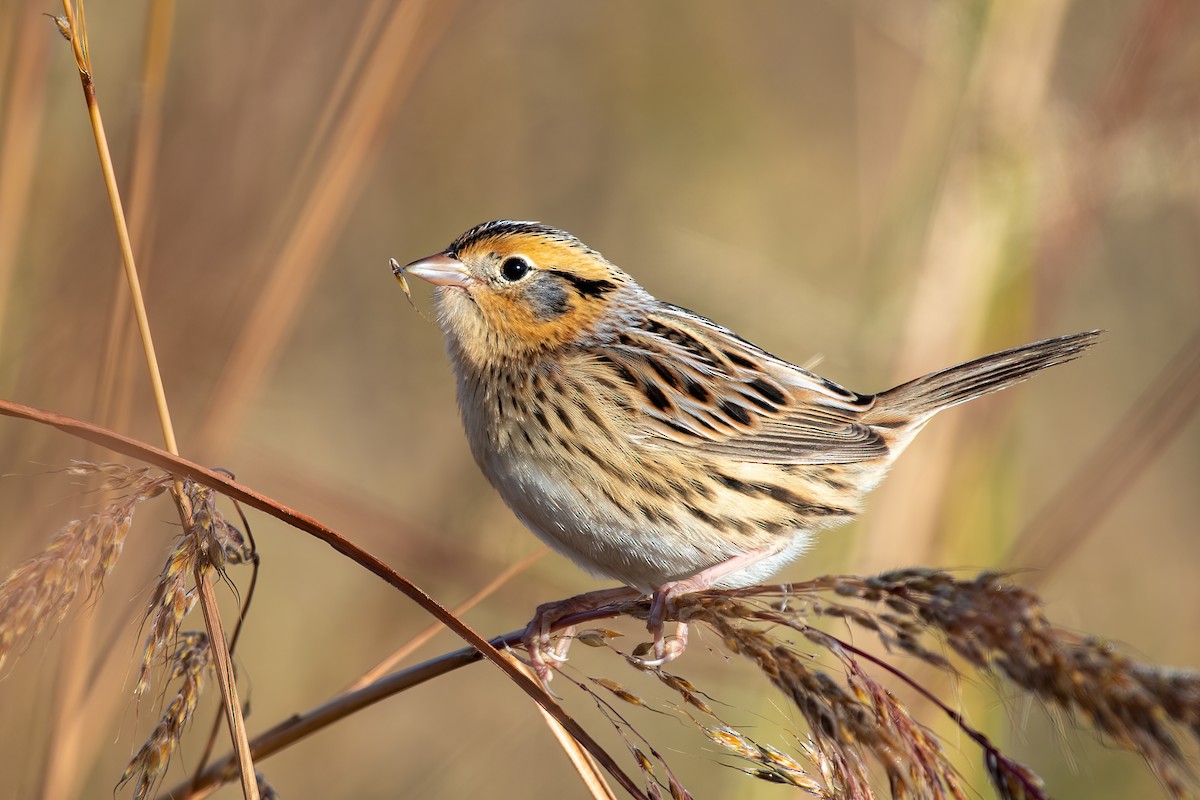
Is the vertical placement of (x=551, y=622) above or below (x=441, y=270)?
below

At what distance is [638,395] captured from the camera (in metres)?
2.87

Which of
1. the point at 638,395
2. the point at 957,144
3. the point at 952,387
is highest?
the point at 957,144

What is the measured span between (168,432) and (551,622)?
3.09 ft

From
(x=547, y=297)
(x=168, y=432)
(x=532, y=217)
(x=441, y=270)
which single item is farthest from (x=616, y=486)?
(x=532, y=217)

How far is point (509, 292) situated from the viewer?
3.05 meters

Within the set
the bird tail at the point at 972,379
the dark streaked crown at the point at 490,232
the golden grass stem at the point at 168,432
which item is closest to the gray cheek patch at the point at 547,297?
the dark streaked crown at the point at 490,232

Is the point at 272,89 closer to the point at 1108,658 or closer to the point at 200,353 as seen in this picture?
the point at 200,353

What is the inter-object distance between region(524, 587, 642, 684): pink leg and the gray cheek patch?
0.77 metres

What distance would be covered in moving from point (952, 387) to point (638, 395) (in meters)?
0.87

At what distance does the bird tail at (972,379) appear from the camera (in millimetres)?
2914

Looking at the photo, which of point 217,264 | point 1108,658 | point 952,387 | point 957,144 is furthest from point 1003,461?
point 217,264

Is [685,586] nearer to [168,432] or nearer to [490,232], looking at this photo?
[490,232]

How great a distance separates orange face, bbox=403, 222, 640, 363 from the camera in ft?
9.80

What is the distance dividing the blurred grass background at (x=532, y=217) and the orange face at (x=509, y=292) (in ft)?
1.09
